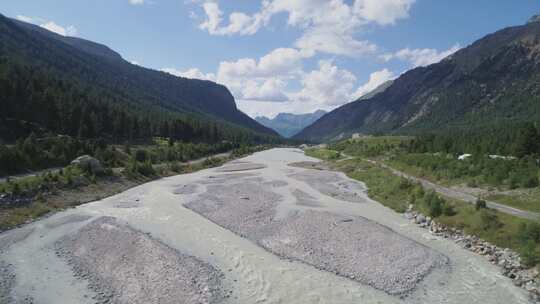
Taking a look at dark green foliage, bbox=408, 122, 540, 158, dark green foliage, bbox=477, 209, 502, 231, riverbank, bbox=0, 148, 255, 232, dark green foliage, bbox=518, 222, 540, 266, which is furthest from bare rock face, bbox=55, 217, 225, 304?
dark green foliage, bbox=408, 122, 540, 158

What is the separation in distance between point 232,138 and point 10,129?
101679mm

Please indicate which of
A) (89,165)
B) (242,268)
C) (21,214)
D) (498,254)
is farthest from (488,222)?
(89,165)

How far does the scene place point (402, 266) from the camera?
2031cm

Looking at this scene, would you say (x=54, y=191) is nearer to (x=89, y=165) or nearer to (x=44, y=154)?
(x=89, y=165)

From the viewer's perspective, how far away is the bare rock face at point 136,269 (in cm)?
1633

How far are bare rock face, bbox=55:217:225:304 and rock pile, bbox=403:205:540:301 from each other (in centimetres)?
1660

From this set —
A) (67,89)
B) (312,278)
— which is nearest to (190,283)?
(312,278)

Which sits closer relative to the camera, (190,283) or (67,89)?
(190,283)

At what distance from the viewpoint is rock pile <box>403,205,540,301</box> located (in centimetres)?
1800

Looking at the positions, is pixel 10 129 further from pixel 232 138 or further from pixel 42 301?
pixel 232 138

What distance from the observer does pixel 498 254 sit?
2144 cm

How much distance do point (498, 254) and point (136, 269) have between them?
23.1 m

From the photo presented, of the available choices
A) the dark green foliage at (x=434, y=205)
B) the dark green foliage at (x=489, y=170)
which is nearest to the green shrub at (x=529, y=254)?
the dark green foliage at (x=434, y=205)

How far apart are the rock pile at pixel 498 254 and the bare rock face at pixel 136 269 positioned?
54.5 ft
